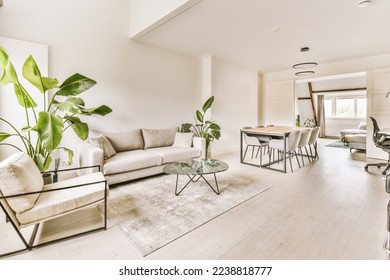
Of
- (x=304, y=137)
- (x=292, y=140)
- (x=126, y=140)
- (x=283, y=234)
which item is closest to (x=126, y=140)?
(x=126, y=140)

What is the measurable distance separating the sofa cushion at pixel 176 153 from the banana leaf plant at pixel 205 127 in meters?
0.65

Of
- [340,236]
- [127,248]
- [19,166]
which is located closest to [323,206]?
[340,236]

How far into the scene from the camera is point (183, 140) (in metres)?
4.33

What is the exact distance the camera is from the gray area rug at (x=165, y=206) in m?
1.89

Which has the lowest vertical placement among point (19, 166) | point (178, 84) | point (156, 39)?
point (19, 166)

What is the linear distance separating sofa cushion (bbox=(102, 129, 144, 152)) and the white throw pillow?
0.75 meters

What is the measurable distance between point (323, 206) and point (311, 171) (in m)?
1.71

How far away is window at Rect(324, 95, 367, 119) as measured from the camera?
8.88 m

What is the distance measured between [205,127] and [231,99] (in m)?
1.38

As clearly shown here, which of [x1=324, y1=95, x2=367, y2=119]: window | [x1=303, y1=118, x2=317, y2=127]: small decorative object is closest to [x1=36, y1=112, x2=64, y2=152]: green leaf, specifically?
[x1=303, y1=118, x2=317, y2=127]: small decorative object

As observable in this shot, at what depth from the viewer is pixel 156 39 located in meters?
4.17

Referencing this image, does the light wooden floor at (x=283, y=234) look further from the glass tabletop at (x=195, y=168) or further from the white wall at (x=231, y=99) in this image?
the white wall at (x=231, y=99)

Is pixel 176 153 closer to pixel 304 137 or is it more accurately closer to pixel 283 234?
pixel 283 234
